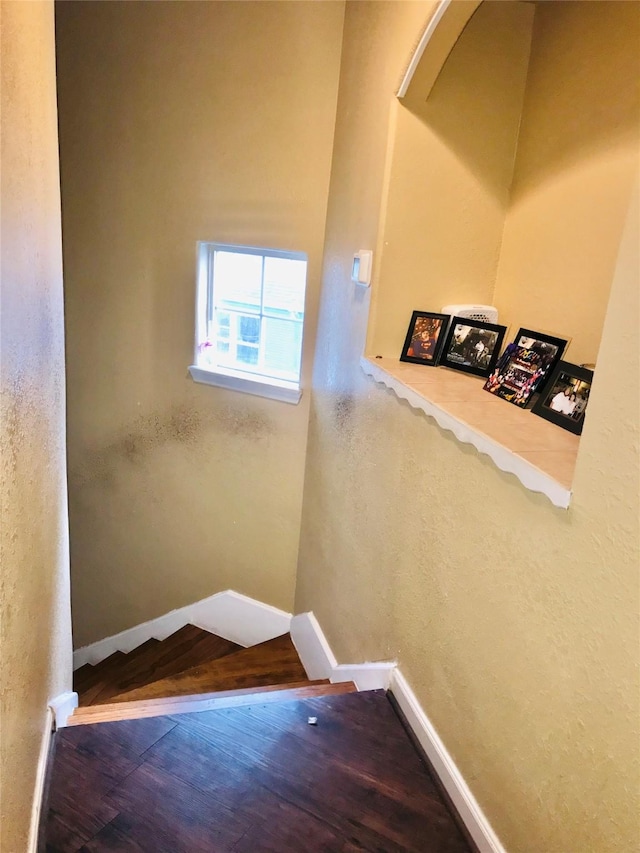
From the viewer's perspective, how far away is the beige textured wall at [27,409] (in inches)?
37.9

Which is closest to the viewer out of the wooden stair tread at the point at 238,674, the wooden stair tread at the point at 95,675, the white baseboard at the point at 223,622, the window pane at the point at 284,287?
the wooden stair tread at the point at 238,674

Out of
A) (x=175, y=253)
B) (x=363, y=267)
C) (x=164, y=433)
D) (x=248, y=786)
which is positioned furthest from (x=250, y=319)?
(x=248, y=786)

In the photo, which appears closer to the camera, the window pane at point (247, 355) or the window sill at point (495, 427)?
the window sill at point (495, 427)

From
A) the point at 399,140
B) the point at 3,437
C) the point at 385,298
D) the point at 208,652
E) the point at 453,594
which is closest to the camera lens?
the point at 3,437

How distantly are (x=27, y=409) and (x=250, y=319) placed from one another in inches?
64.2

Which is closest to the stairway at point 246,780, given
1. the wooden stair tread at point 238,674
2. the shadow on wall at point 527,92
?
the wooden stair tread at point 238,674

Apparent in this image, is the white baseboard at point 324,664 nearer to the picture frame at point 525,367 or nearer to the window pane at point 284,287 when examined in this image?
the picture frame at point 525,367

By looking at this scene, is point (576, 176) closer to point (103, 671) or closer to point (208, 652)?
point (208, 652)

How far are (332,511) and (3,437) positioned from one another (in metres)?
1.49

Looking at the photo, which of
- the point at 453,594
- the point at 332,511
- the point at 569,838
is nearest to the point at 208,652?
the point at 332,511

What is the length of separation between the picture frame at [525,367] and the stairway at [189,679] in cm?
108

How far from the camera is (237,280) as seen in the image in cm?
267

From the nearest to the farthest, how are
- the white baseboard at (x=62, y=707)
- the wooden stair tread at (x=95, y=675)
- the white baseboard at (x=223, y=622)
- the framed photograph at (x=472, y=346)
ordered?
the white baseboard at (x=62, y=707) → the framed photograph at (x=472, y=346) → the white baseboard at (x=223, y=622) → the wooden stair tread at (x=95, y=675)

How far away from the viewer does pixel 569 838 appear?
3.28ft
